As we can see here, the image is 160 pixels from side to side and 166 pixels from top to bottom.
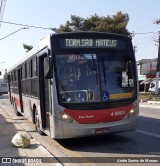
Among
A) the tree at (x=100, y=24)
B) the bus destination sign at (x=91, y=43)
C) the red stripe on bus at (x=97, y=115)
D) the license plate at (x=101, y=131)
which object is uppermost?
the tree at (x=100, y=24)

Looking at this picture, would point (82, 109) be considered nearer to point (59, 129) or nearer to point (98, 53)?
point (59, 129)

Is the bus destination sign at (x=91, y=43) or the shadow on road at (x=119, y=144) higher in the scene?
the bus destination sign at (x=91, y=43)

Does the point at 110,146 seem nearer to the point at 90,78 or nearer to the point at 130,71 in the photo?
the point at 90,78

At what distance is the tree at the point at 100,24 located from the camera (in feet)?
155

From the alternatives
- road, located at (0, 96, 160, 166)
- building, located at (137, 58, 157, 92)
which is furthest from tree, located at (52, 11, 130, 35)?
road, located at (0, 96, 160, 166)

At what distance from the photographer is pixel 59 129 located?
31.7 ft

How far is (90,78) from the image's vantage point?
994cm

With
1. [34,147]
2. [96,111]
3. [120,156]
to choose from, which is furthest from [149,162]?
[34,147]

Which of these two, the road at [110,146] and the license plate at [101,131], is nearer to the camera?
the road at [110,146]

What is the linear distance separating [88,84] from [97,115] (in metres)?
0.81

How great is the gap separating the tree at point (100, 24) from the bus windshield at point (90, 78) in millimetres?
37244

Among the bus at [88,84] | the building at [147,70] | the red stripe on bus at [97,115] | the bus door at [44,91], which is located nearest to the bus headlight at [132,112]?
the bus at [88,84]

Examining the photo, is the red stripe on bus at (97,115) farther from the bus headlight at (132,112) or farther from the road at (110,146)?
the road at (110,146)

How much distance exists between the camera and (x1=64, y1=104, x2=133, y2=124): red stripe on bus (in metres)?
9.70
